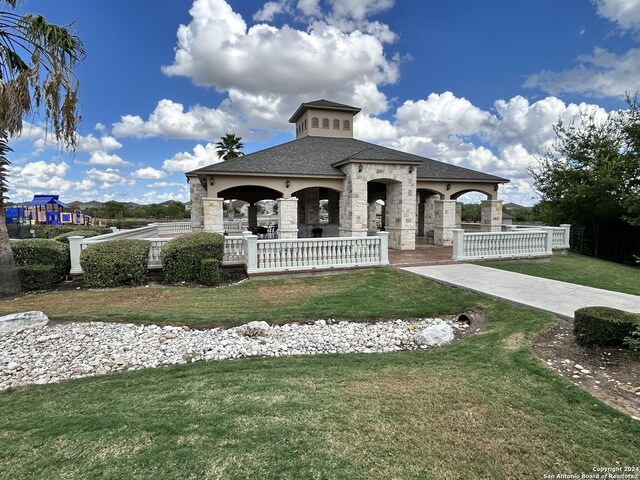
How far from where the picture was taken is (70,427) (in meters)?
3.25

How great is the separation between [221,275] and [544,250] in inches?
459

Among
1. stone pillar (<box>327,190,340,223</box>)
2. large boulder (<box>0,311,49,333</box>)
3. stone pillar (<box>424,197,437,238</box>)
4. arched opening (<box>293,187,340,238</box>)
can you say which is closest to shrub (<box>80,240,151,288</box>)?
large boulder (<box>0,311,49,333</box>)

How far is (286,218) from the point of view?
1398cm

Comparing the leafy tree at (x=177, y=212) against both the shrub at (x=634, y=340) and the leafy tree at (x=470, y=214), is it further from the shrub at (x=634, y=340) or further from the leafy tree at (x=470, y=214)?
the shrub at (x=634, y=340)

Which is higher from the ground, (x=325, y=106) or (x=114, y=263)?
(x=325, y=106)

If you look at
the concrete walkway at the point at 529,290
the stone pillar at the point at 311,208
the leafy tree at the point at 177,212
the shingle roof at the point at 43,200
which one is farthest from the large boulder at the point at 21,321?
the leafy tree at the point at 177,212

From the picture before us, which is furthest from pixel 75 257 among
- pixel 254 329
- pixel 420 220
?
pixel 420 220

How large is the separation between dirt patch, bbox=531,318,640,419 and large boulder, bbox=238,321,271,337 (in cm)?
436

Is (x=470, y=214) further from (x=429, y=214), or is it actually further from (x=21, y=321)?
(x=21, y=321)

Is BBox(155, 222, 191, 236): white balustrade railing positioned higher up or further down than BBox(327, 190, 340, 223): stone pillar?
further down

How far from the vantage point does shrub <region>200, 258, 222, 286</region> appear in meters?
9.52

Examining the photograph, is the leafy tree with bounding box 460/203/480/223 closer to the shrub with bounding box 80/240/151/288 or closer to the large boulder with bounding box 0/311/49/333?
the shrub with bounding box 80/240/151/288

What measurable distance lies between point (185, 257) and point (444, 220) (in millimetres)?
11912

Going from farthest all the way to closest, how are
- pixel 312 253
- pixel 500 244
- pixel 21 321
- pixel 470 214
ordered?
pixel 470 214, pixel 500 244, pixel 312 253, pixel 21 321
